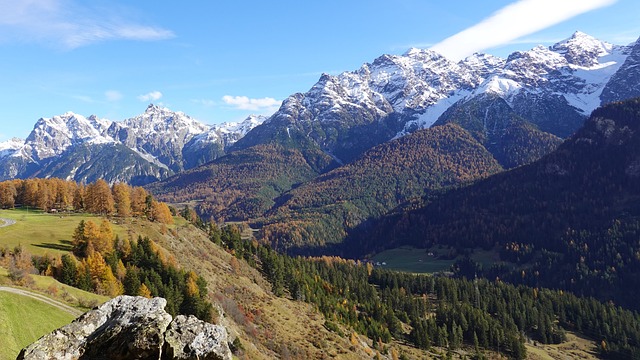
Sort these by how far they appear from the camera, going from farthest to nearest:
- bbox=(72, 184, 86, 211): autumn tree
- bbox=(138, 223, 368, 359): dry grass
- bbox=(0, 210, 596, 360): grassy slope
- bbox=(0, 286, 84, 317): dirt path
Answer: bbox=(72, 184, 86, 211): autumn tree, bbox=(138, 223, 368, 359): dry grass, bbox=(0, 210, 596, 360): grassy slope, bbox=(0, 286, 84, 317): dirt path

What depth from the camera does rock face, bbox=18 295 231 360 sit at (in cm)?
1408

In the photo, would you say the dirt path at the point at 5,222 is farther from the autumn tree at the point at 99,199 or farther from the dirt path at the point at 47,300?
the dirt path at the point at 47,300

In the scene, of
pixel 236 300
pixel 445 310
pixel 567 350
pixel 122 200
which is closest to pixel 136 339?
pixel 236 300

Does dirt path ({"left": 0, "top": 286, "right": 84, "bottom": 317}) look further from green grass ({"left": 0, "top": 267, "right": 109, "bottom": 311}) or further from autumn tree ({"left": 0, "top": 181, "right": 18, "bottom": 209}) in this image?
autumn tree ({"left": 0, "top": 181, "right": 18, "bottom": 209})

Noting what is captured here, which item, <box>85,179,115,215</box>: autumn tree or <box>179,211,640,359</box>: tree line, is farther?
<box>85,179,115,215</box>: autumn tree

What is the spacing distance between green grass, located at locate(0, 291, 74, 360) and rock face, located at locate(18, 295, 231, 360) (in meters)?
21.1

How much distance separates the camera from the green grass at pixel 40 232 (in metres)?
84.7

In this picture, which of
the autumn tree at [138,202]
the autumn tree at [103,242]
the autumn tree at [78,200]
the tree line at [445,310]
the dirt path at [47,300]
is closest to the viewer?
the dirt path at [47,300]

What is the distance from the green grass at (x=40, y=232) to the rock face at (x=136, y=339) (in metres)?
80.5

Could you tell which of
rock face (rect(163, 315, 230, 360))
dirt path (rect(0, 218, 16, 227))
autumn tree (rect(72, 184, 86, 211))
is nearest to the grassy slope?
dirt path (rect(0, 218, 16, 227))

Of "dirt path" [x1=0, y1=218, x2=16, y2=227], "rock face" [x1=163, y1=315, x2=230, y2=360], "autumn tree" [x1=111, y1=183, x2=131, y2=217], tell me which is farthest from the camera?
"autumn tree" [x1=111, y1=183, x2=131, y2=217]

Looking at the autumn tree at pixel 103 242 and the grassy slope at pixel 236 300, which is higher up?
the autumn tree at pixel 103 242

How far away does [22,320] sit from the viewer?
38625 millimetres

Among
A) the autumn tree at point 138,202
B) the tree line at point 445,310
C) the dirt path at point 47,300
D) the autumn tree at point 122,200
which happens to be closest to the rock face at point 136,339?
the dirt path at point 47,300
